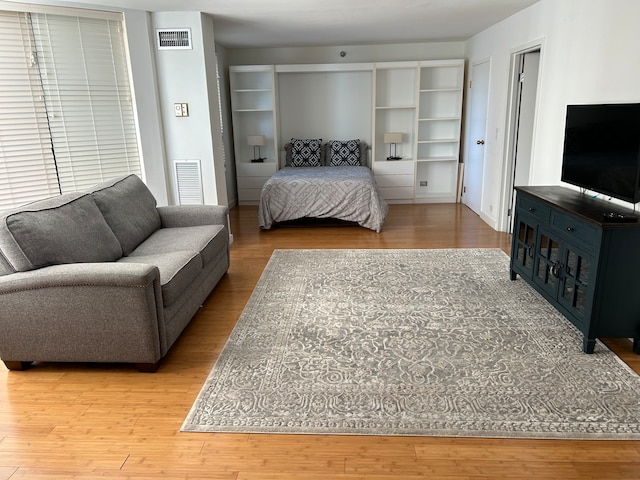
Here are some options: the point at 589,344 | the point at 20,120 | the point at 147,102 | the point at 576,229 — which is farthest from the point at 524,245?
the point at 20,120

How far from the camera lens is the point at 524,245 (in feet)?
11.9

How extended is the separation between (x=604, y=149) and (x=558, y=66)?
49.7 inches

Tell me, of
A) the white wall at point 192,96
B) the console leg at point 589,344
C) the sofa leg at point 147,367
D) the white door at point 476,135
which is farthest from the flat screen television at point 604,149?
the white wall at point 192,96

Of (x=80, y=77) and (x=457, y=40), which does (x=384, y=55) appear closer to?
(x=457, y=40)

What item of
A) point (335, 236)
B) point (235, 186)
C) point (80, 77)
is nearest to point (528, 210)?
point (335, 236)

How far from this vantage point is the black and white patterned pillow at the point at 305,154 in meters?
7.12

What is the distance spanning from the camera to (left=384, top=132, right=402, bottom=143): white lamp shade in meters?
6.99

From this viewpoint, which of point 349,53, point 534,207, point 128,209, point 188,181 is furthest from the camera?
point 349,53

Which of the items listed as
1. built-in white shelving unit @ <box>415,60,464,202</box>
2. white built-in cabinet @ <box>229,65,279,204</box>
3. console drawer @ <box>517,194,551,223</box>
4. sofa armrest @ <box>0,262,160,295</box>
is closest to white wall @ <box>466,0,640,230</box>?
console drawer @ <box>517,194,551,223</box>

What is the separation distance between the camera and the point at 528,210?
3533mm

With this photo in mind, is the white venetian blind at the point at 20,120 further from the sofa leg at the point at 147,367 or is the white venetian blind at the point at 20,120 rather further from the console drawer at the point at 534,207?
the console drawer at the point at 534,207

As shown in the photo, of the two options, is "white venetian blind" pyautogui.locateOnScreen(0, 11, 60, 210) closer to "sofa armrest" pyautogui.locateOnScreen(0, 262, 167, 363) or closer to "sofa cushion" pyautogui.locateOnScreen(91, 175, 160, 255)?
"sofa cushion" pyautogui.locateOnScreen(91, 175, 160, 255)

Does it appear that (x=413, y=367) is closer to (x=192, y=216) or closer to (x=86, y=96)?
(x=192, y=216)

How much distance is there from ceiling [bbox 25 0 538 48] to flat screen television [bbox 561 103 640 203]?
→ 172 centimetres
